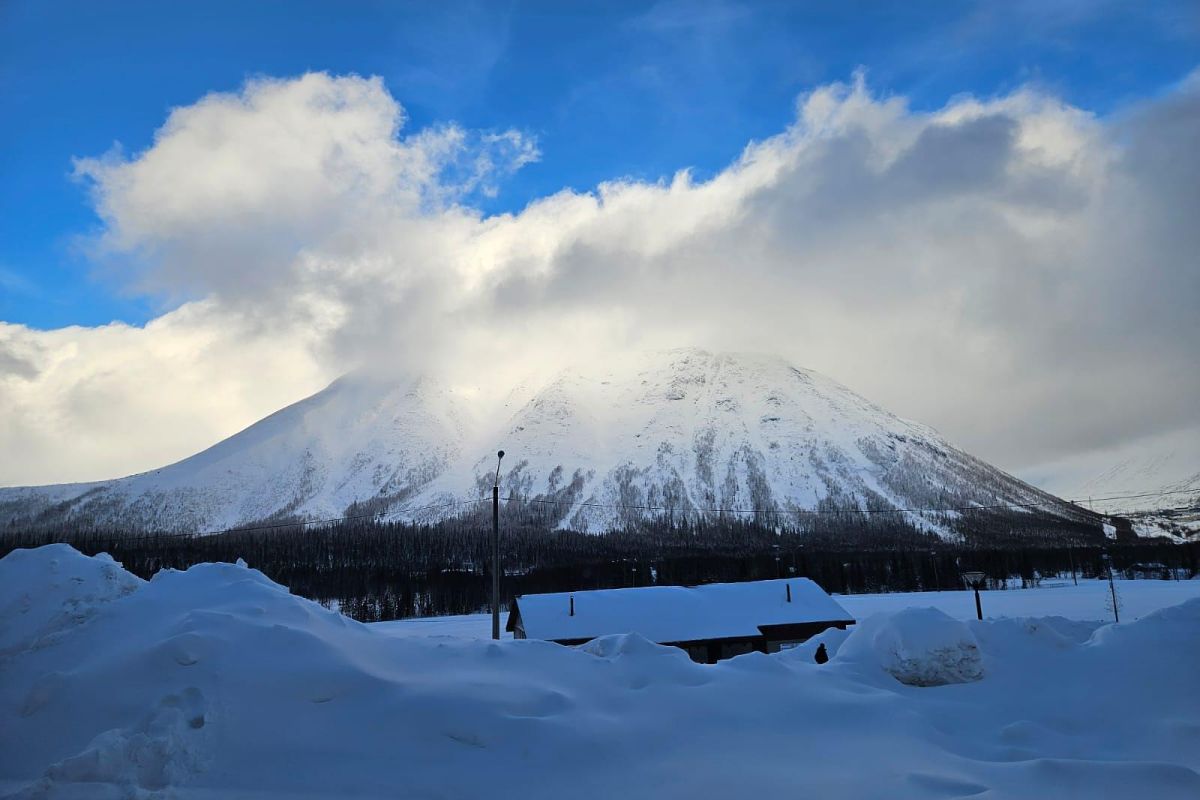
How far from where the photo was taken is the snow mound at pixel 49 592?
34.6 feet

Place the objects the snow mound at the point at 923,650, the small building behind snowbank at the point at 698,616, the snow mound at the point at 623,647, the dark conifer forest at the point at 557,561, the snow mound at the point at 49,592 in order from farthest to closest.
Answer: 1. the dark conifer forest at the point at 557,561
2. the small building behind snowbank at the point at 698,616
3. the snow mound at the point at 923,650
4. the snow mound at the point at 623,647
5. the snow mound at the point at 49,592

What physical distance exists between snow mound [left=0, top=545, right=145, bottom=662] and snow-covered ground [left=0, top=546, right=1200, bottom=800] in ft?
0.11

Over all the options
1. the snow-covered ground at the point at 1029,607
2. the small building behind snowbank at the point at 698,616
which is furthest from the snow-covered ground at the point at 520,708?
the snow-covered ground at the point at 1029,607

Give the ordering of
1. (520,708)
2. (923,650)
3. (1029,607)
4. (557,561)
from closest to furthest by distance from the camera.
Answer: (520,708), (923,650), (1029,607), (557,561)

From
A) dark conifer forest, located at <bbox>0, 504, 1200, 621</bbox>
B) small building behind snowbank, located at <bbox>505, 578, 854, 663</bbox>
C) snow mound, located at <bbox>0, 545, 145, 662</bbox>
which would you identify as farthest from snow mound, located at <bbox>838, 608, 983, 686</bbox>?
dark conifer forest, located at <bbox>0, 504, 1200, 621</bbox>

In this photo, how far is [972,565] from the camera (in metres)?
125

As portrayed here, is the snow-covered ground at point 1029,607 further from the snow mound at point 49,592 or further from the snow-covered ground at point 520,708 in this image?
the snow-covered ground at point 520,708

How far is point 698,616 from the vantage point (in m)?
36.1

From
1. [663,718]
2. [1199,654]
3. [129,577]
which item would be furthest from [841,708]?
[129,577]

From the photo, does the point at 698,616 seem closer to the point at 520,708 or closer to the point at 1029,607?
the point at 520,708

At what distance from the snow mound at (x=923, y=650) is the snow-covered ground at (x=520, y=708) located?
0.10 ft

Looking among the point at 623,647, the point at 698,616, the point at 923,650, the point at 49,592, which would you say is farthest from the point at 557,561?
the point at 49,592

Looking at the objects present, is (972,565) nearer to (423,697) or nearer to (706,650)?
(706,650)

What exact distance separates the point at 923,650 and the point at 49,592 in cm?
1324
